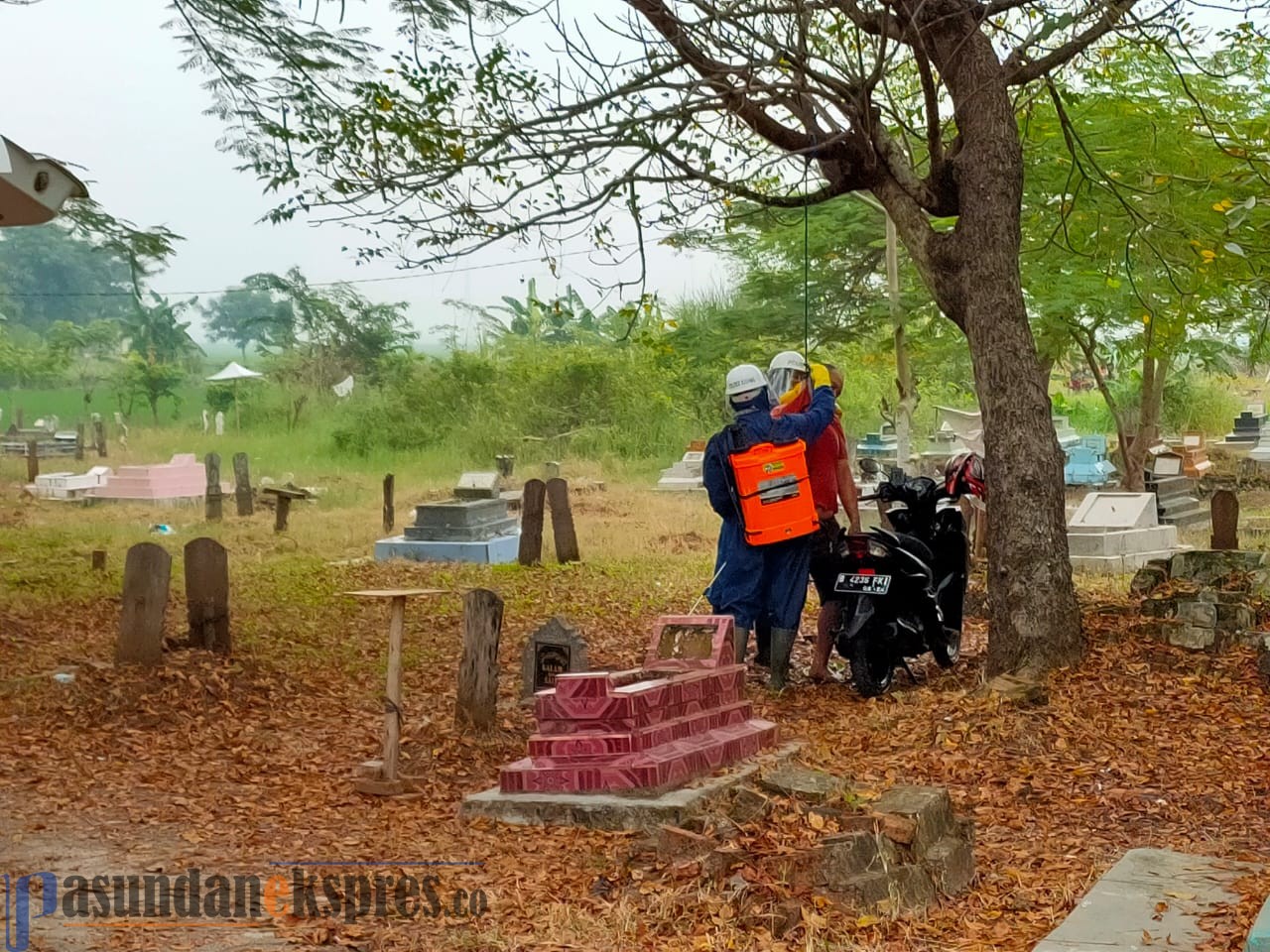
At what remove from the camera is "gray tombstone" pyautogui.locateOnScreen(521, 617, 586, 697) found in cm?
826

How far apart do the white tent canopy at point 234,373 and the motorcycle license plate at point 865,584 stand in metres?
17.2

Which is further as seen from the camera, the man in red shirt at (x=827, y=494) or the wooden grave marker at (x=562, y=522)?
the wooden grave marker at (x=562, y=522)

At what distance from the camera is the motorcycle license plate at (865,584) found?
8656 millimetres

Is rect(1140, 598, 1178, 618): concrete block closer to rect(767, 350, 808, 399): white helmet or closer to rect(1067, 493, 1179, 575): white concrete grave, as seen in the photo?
rect(767, 350, 808, 399): white helmet

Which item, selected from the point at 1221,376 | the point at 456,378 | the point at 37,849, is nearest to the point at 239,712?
the point at 37,849

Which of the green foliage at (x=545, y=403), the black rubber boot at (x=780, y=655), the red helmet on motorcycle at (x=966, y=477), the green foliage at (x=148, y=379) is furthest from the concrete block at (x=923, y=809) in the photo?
the green foliage at (x=545, y=403)

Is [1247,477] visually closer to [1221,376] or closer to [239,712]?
[1221,376]

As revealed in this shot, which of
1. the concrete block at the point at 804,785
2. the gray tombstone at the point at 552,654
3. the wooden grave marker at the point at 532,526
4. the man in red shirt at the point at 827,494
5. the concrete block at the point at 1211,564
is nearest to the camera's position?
the concrete block at the point at 804,785

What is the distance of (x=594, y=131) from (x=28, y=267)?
16121 mm

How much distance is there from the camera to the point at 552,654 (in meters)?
8.35

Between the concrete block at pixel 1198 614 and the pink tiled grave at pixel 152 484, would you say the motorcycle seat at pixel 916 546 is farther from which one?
the pink tiled grave at pixel 152 484

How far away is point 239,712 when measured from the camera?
333 inches

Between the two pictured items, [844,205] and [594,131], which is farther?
[844,205]

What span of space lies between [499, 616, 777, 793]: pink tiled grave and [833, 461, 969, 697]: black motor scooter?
202 centimetres
